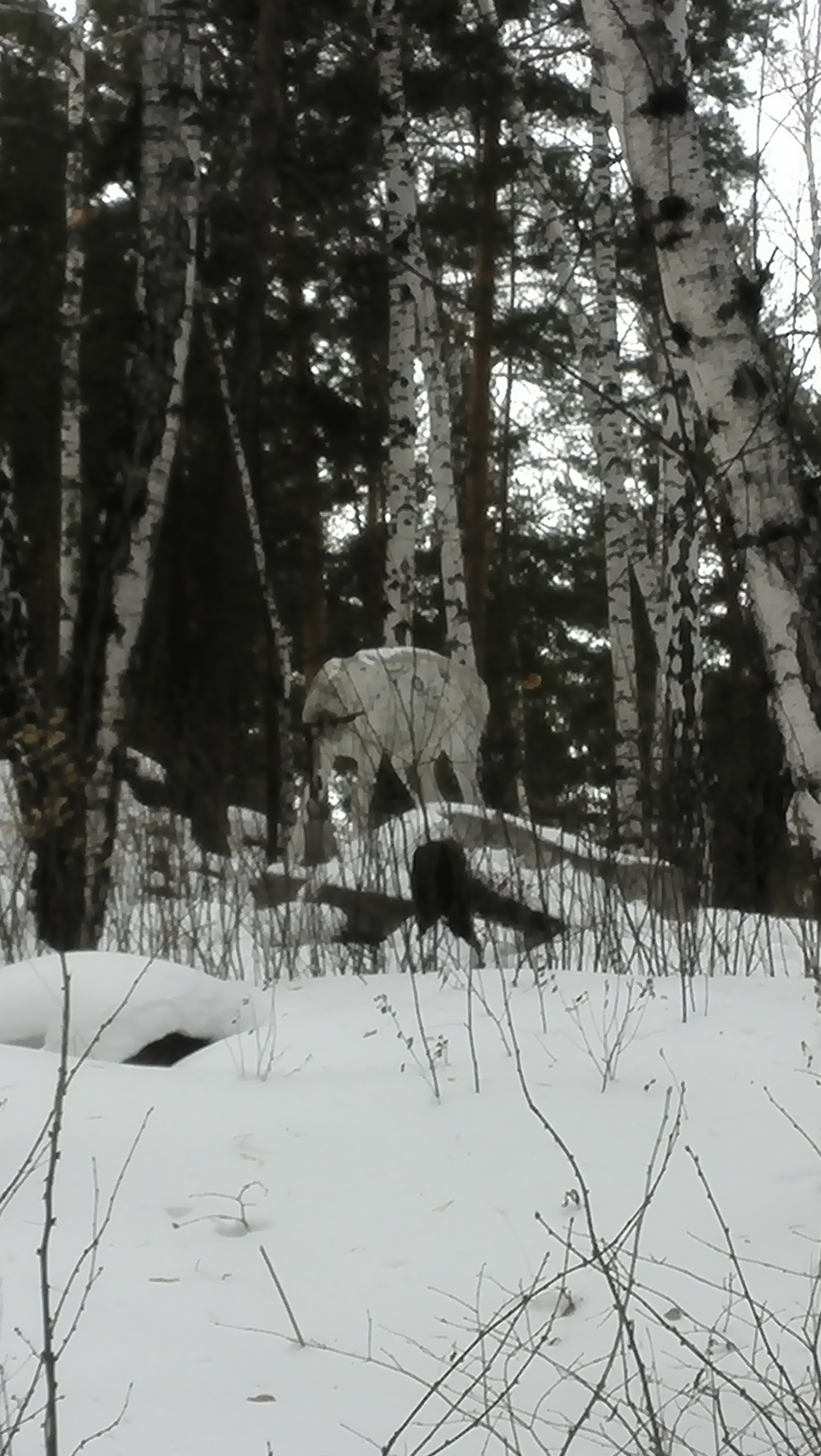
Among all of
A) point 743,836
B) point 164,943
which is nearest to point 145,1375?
point 164,943

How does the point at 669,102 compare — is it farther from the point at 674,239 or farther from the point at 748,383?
the point at 748,383

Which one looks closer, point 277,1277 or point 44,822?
point 277,1277

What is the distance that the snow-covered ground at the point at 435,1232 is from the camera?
223cm

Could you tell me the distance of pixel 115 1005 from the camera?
4.18 meters

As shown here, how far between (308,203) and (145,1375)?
1208cm

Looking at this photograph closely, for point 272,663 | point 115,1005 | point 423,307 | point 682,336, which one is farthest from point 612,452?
point 682,336

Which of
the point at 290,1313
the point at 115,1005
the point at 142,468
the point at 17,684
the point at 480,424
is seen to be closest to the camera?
the point at 290,1313

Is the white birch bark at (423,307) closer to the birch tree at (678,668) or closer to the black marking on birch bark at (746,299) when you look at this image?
the birch tree at (678,668)

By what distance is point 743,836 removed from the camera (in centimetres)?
750

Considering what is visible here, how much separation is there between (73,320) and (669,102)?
34.4 feet

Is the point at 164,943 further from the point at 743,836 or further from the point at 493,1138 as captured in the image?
the point at 743,836

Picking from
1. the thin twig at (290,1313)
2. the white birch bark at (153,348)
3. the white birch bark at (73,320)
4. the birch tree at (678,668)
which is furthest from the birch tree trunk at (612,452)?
the thin twig at (290,1313)

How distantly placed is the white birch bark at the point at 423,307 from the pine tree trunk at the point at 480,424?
4.18 ft

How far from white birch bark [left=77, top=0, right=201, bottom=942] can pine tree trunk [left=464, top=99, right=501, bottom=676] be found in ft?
23.8
